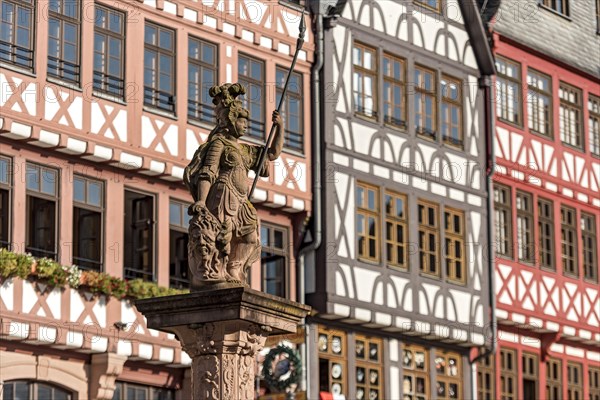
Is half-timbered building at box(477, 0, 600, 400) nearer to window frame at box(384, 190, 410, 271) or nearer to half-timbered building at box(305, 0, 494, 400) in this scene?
half-timbered building at box(305, 0, 494, 400)

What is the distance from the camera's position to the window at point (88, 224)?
2508 cm

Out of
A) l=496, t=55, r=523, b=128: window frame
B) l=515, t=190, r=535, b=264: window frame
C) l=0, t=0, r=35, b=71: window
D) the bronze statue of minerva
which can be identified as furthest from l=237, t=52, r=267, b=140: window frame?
the bronze statue of minerva

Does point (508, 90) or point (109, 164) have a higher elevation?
point (508, 90)

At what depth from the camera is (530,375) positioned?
34125 mm

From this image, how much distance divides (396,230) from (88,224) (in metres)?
7.08

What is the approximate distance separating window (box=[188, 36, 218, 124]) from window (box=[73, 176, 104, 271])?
2321mm

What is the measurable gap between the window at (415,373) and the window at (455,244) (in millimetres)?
1463

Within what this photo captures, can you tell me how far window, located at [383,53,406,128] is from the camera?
3084cm

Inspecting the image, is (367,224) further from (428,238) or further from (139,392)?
(139,392)

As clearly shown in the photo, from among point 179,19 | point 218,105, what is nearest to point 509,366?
point 179,19

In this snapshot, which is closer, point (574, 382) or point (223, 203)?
point (223, 203)

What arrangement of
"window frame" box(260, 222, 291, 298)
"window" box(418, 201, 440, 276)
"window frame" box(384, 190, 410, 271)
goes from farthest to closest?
1. "window" box(418, 201, 440, 276)
2. "window frame" box(384, 190, 410, 271)
3. "window frame" box(260, 222, 291, 298)

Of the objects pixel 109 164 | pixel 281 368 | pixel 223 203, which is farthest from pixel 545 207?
pixel 223 203

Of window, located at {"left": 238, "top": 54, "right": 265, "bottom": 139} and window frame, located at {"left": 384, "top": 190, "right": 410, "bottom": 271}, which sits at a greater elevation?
window, located at {"left": 238, "top": 54, "right": 265, "bottom": 139}
